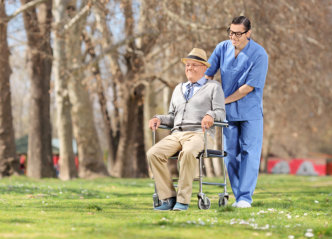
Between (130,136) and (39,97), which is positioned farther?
(130,136)

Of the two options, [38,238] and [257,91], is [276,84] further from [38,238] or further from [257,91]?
[38,238]

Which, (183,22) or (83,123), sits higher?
(183,22)

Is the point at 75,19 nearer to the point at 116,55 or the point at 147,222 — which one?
the point at 116,55

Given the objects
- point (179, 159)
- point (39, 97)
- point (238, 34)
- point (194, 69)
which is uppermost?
point (39, 97)

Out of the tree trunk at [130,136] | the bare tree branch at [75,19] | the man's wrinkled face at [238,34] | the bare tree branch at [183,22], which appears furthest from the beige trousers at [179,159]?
the tree trunk at [130,136]

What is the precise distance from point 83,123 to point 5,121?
357 cm

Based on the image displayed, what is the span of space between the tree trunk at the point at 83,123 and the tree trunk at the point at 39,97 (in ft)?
3.24

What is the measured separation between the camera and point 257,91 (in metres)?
8.10

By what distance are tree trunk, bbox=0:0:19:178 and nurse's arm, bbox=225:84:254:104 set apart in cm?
1138

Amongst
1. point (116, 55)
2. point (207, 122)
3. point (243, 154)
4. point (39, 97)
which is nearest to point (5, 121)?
point (39, 97)

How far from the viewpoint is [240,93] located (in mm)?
8008

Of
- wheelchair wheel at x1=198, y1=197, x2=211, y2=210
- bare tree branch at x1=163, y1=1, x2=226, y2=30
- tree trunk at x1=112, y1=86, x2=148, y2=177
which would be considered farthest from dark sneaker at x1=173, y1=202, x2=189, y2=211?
tree trunk at x1=112, y1=86, x2=148, y2=177

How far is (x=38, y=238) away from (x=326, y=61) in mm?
22878

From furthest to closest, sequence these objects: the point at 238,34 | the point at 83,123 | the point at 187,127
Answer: the point at 83,123, the point at 238,34, the point at 187,127
